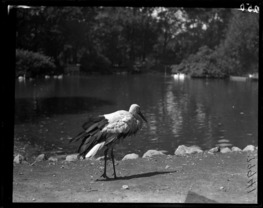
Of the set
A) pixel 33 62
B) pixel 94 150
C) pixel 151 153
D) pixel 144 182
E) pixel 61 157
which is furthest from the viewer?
pixel 61 157

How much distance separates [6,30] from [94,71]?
220 centimetres

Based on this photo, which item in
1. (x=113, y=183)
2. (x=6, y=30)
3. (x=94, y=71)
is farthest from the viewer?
(x=94, y=71)

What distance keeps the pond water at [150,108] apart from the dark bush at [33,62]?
0.89 ft

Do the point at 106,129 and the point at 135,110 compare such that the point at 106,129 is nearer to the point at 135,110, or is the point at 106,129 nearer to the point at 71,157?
the point at 135,110

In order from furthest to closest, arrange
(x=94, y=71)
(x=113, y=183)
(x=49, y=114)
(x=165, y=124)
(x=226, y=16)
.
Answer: (x=49, y=114) → (x=165, y=124) → (x=94, y=71) → (x=226, y=16) → (x=113, y=183)

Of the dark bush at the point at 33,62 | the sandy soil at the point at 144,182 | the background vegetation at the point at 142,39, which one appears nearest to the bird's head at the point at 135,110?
the sandy soil at the point at 144,182

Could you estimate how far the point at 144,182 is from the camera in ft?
17.2

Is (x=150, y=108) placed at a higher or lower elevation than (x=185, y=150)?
higher

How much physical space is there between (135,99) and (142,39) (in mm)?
1122

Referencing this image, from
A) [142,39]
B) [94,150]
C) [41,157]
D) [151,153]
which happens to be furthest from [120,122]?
[41,157]
